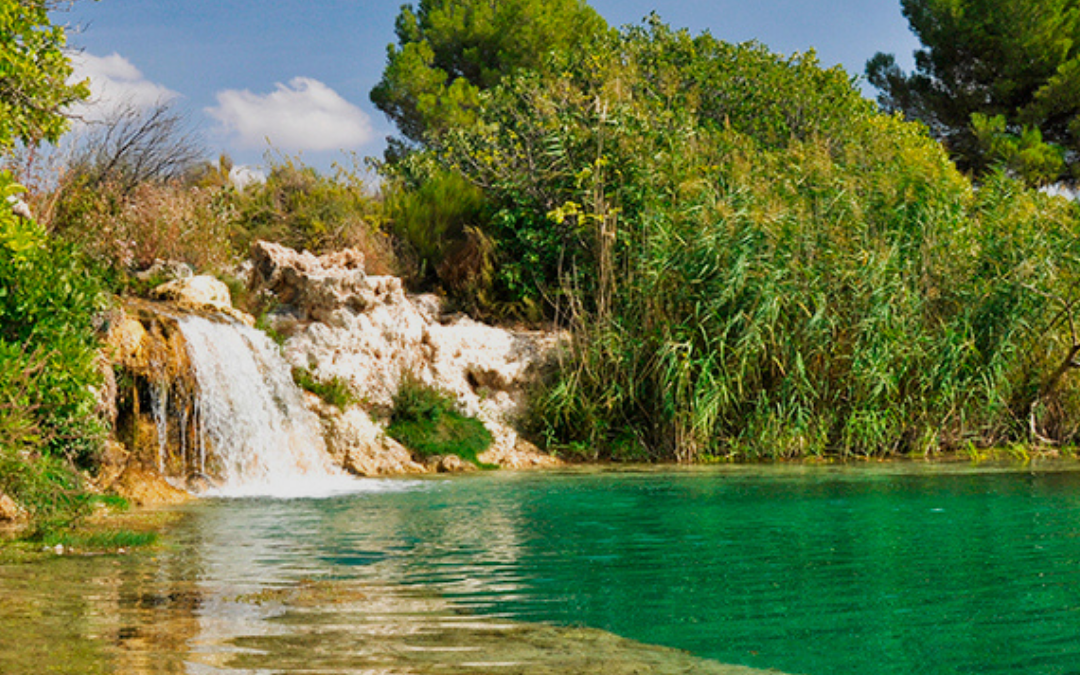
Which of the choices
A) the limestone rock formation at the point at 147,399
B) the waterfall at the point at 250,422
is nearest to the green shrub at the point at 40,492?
the limestone rock formation at the point at 147,399

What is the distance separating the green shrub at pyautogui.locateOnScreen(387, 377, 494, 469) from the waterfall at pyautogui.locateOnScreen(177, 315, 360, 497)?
120cm

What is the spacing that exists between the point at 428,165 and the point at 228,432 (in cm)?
996

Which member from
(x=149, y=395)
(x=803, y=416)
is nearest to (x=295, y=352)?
(x=149, y=395)

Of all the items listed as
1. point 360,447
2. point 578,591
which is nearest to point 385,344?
point 360,447

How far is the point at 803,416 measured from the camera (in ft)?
43.6

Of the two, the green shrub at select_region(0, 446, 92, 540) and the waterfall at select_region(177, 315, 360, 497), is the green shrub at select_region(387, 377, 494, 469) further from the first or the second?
the green shrub at select_region(0, 446, 92, 540)

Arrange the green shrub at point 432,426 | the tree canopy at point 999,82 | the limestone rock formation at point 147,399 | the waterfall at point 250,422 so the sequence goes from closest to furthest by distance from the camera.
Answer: the limestone rock formation at point 147,399 < the waterfall at point 250,422 < the green shrub at point 432,426 < the tree canopy at point 999,82

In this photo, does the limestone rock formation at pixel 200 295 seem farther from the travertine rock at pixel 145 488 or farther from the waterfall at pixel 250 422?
the travertine rock at pixel 145 488

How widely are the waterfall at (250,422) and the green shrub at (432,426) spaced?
1.20 metres

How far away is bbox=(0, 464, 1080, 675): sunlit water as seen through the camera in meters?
3.76

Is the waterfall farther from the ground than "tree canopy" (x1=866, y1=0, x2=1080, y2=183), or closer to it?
closer to it

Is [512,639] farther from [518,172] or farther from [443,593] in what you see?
[518,172]

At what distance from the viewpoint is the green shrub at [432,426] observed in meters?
13.2

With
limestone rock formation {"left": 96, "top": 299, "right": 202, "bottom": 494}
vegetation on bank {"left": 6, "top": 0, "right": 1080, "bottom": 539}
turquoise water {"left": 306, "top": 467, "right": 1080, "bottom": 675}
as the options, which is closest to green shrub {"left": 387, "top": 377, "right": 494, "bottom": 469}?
vegetation on bank {"left": 6, "top": 0, "right": 1080, "bottom": 539}
